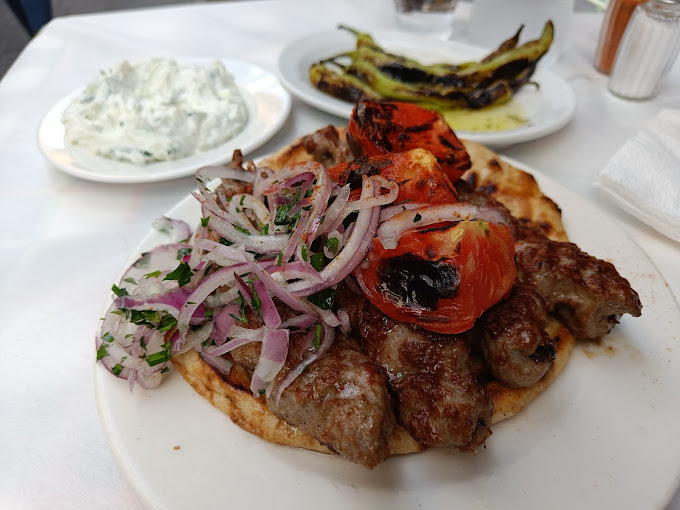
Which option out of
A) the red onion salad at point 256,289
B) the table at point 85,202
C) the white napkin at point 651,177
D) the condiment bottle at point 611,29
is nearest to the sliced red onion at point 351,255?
the red onion salad at point 256,289

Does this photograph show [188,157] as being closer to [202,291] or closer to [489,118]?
[202,291]

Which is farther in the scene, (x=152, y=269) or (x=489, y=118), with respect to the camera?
(x=489, y=118)

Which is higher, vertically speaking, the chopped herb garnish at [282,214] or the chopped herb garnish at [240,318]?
the chopped herb garnish at [282,214]

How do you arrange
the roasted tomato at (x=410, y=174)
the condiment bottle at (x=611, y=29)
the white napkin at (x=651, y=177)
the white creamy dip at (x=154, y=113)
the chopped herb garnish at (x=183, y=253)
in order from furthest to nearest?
the condiment bottle at (x=611, y=29) → the white creamy dip at (x=154, y=113) → the white napkin at (x=651, y=177) → the chopped herb garnish at (x=183, y=253) → the roasted tomato at (x=410, y=174)

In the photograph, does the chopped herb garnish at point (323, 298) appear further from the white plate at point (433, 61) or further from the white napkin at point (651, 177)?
the white napkin at point (651, 177)

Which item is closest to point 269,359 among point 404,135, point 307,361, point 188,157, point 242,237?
point 307,361

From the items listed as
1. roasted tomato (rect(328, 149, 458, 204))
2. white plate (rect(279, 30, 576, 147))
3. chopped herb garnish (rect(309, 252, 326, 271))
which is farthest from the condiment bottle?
chopped herb garnish (rect(309, 252, 326, 271))
